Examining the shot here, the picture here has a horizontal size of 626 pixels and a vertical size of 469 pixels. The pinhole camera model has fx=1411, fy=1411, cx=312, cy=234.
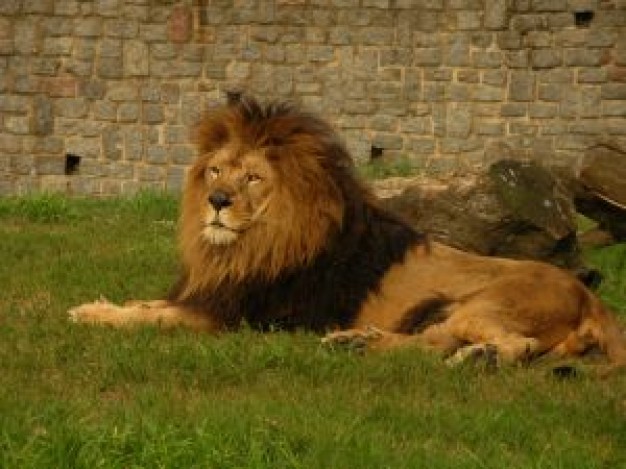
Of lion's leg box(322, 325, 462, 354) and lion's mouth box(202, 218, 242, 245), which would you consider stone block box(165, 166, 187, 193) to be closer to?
lion's mouth box(202, 218, 242, 245)

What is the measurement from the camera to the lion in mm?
6391

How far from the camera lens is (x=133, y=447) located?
442cm

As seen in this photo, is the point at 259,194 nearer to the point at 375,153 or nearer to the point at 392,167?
the point at 392,167

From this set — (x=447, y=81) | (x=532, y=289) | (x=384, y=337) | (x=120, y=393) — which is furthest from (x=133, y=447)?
(x=447, y=81)

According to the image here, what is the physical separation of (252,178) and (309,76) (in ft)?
32.6

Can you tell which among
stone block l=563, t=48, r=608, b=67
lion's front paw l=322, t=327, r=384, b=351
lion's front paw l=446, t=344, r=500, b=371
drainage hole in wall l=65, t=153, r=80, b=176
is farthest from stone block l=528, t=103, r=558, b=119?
lion's front paw l=446, t=344, r=500, b=371

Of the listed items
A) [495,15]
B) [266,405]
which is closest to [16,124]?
[495,15]

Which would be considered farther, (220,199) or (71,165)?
(71,165)

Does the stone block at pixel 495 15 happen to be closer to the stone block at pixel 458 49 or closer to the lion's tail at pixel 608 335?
the stone block at pixel 458 49

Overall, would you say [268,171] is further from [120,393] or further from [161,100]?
[161,100]

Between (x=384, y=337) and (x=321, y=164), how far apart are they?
0.97 metres

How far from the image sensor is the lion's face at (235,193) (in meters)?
6.62

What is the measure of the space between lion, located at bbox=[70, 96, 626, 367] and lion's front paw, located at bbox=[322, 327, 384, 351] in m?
0.02

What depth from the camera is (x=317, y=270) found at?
6.62 m
